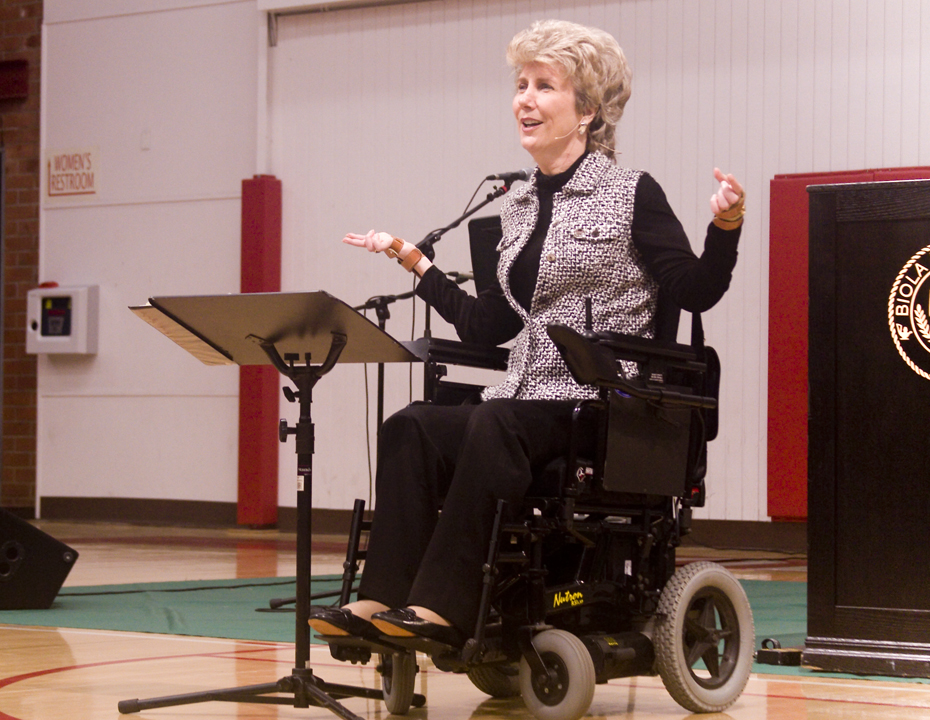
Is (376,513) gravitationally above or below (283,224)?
below

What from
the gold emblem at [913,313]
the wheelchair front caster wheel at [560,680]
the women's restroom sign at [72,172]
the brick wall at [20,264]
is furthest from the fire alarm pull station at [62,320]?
the wheelchair front caster wheel at [560,680]

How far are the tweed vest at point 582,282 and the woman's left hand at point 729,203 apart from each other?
221 millimetres

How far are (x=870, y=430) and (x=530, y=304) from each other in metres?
0.78

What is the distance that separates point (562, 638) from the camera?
2031mm

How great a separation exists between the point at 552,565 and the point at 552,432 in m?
0.33

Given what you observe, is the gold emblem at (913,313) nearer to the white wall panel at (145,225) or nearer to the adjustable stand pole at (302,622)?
the adjustable stand pole at (302,622)

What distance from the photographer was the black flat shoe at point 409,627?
6.17 feet

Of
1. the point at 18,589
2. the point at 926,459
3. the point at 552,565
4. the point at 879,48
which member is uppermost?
the point at 879,48

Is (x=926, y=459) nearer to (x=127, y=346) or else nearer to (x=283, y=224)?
(x=283, y=224)

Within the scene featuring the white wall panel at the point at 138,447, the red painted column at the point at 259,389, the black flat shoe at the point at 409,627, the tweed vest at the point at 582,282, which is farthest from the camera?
the white wall panel at the point at 138,447

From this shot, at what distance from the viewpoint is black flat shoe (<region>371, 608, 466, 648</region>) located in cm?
188

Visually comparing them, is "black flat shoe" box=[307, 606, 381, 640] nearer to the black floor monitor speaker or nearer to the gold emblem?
the gold emblem

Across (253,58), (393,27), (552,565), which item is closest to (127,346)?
(253,58)

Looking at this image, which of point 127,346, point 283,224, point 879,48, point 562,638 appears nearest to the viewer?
point 562,638
